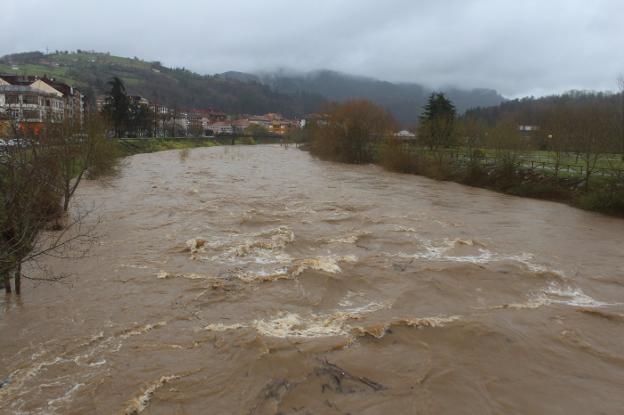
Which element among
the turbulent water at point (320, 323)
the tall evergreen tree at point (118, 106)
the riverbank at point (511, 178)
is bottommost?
the turbulent water at point (320, 323)

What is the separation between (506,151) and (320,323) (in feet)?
101

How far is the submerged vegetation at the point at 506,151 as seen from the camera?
28.1 metres

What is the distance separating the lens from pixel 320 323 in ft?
32.1

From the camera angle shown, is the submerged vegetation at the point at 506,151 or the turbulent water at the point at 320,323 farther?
the submerged vegetation at the point at 506,151

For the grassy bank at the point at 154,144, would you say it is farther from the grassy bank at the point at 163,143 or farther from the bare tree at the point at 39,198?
the bare tree at the point at 39,198

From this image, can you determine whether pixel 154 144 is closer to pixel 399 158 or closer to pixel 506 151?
pixel 399 158

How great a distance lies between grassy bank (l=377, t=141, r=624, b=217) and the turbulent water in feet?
25.9

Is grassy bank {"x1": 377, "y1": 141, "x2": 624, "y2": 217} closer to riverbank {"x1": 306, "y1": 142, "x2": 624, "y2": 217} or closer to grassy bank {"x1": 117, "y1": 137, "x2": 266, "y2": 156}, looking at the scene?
riverbank {"x1": 306, "y1": 142, "x2": 624, "y2": 217}

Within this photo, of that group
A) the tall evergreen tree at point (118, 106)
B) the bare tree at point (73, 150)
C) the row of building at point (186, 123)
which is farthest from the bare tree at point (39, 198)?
Result: the row of building at point (186, 123)

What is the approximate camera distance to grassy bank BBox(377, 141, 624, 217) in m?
25.7

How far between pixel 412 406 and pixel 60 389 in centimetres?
577

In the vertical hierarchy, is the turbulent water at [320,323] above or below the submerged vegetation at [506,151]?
below

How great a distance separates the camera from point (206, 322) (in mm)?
9812

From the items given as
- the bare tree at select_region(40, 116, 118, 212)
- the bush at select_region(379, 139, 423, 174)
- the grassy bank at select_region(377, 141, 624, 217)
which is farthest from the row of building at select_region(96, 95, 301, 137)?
the bare tree at select_region(40, 116, 118, 212)
